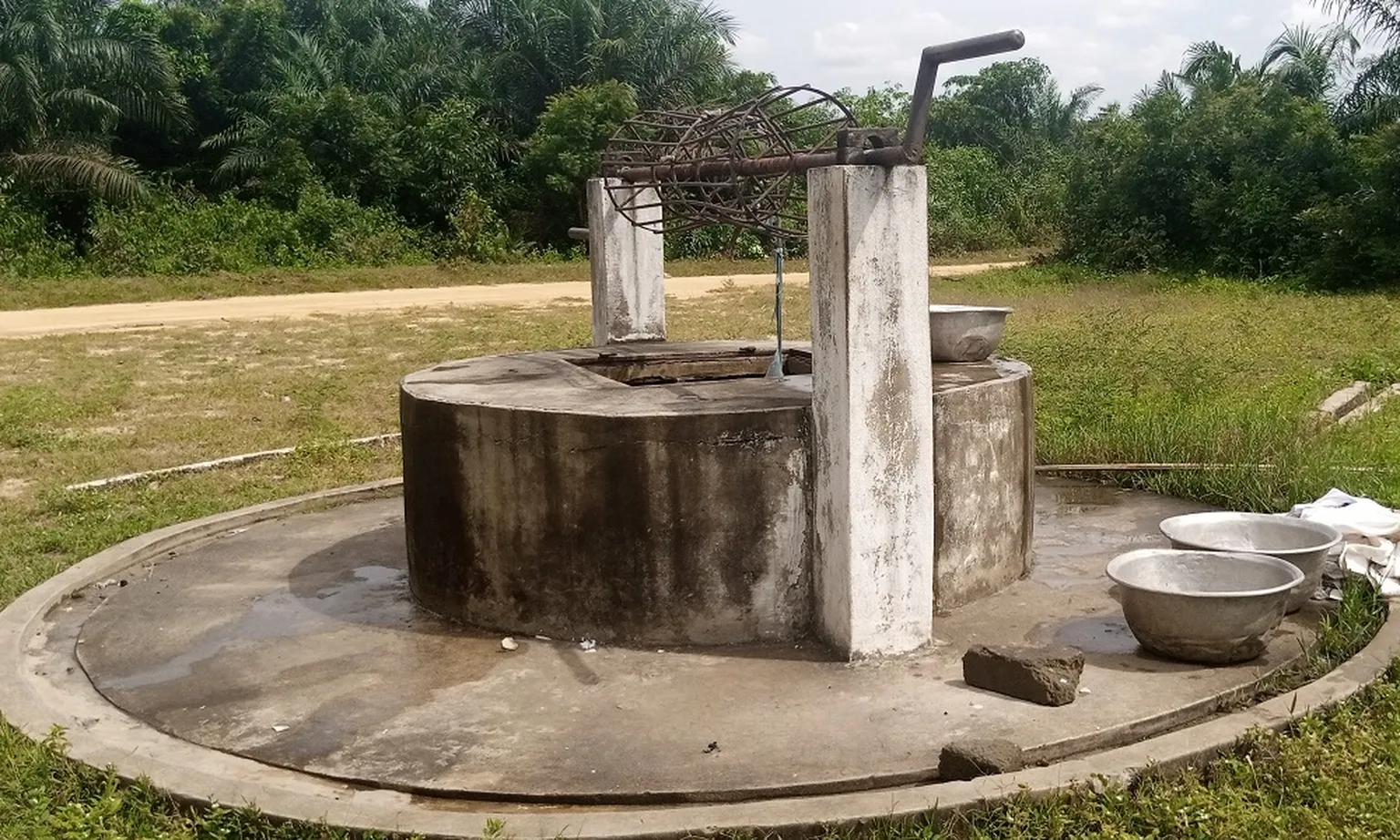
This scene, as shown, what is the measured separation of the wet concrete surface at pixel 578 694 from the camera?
160 inches

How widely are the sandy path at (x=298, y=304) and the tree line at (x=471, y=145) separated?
3818mm

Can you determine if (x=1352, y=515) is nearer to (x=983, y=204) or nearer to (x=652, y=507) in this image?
(x=652, y=507)

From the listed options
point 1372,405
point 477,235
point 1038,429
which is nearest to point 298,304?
point 477,235

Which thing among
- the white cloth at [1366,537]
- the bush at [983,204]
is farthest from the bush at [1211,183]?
the white cloth at [1366,537]

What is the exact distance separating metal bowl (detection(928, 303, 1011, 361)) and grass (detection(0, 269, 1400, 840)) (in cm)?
176

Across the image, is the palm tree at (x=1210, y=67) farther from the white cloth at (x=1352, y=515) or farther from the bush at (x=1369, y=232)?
the white cloth at (x=1352, y=515)

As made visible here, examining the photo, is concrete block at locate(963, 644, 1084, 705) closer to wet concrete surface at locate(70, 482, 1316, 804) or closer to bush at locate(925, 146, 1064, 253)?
wet concrete surface at locate(70, 482, 1316, 804)

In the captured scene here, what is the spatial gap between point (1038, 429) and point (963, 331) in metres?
2.97

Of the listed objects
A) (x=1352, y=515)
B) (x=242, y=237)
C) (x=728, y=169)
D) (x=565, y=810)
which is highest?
(x=242, y=237)

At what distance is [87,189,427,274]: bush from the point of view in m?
24.1

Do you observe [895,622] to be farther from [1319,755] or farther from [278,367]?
[278,367]

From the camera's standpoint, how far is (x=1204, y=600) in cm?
461

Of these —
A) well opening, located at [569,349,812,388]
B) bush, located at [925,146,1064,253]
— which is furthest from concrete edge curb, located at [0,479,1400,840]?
bush, located at [925,146,1064,253]

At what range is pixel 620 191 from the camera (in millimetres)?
7410
